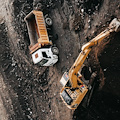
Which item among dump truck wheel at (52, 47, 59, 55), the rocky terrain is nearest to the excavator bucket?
the rocky terrain

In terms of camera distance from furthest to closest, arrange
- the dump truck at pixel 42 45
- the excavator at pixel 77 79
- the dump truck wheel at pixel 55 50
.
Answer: the dump truck wheel at pixel 55 50
the dump truck at pixel 42 45
the excavator at pixel 77 79

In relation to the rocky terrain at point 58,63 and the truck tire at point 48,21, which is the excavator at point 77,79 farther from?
the truck tire at point 48,21

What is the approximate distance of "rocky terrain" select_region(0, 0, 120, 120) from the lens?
8.78 meters

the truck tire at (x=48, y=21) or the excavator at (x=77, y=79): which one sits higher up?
the truck tire at (x=48, y=21)

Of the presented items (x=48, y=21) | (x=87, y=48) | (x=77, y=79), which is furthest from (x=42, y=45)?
(x=87, y=48)

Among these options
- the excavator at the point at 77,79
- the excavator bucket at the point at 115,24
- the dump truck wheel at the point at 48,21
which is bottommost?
the excavator at the point at 77,79

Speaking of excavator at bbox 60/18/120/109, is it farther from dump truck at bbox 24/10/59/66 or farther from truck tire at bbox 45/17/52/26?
truck tire at bbox 45/17/52/26

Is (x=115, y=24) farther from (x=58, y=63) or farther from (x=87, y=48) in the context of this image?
(x=58, y=63)

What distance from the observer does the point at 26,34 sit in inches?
469

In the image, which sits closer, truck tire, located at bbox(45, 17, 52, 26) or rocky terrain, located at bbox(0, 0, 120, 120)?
rocky terrain, located at bbox(0, 0, 120, 120)

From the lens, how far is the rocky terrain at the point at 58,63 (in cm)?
878

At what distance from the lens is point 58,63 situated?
35.7ft

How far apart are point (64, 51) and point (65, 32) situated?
41.0 inches

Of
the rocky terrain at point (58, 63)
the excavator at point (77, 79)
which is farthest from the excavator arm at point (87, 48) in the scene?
the rocky terrain at point (58, 63)
